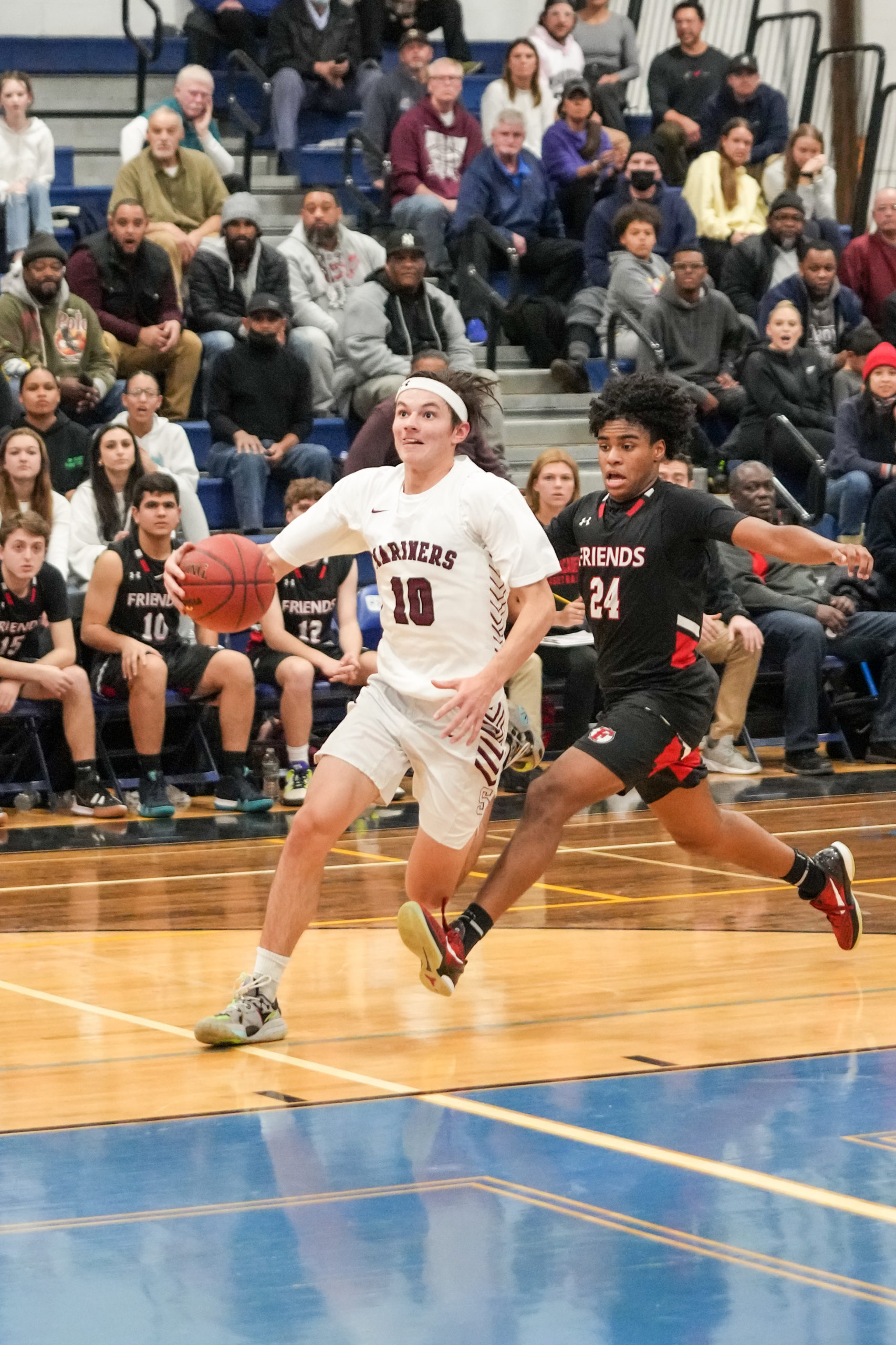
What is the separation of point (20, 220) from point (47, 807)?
172 inches

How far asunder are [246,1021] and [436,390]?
5.84 ft

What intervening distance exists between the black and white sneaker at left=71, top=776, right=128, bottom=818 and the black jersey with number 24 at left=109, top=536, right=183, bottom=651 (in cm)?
77

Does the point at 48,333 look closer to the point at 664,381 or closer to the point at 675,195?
the point at 675,195

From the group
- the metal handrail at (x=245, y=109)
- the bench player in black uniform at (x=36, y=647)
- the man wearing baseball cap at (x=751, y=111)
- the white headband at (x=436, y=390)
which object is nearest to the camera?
the white headband at (x=436, y=390)

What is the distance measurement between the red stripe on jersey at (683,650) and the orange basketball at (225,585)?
124 cm

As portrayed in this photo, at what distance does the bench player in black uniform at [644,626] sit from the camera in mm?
5746

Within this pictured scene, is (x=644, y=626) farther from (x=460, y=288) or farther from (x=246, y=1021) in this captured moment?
(x=460, y=288)

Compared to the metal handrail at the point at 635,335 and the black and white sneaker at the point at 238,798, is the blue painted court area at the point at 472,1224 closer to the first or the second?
the black and white sneaker at the point at 238,798

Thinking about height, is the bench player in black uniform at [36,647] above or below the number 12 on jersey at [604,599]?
below

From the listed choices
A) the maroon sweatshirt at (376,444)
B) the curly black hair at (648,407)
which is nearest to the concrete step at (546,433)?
the maroon sweatshirt at (376,444)

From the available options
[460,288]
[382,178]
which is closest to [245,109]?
[382,178]

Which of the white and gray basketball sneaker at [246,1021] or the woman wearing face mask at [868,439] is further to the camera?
the woman wearing face mask at [868,439]

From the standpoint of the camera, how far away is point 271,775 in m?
10.5

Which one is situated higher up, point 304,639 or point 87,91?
point 87,91
